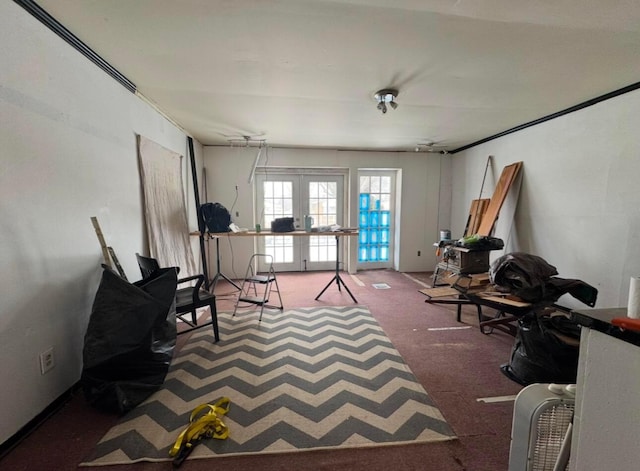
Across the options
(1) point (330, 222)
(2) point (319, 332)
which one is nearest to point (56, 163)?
(2) point (319, 332)

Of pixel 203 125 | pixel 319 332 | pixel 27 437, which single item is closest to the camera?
pixel 27 437

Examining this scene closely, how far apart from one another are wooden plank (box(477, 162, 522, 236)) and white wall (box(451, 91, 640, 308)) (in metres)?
0.13

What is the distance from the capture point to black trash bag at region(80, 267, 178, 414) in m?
1.69

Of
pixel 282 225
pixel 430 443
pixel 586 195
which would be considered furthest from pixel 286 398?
pixel 586 195

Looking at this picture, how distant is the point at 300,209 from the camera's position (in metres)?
5.29

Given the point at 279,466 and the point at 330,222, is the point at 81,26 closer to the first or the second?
the point at 279,466

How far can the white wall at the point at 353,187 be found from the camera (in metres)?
4.93

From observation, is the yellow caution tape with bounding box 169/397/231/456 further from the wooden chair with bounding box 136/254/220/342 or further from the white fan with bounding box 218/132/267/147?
the white fan with bounding box 218/132/267/147

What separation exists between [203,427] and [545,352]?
2.35 metres

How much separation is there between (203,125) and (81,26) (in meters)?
2.03

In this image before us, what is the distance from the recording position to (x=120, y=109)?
2389 millimetres

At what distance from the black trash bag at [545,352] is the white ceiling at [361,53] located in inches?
78.1

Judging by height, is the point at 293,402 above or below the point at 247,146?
below

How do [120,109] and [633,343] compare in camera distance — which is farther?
[120,109]
